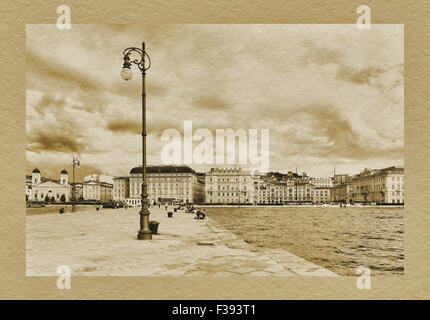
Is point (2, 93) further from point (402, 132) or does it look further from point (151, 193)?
point (151, 193)

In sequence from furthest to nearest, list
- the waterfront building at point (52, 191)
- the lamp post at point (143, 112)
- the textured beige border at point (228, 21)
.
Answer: the waterfront building at point (52, 191) → the lamp post at point (143, 112) → the textured beige border at point (228, 21)

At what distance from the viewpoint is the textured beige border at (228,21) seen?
482 centimetres

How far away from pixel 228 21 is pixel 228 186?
224 feet

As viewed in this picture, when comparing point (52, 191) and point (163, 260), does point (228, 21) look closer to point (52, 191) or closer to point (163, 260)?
point (163, 260)

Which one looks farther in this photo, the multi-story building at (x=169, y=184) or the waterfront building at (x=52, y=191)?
the multi-story building at (x=169, y=184)

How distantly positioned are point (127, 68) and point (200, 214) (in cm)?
1517

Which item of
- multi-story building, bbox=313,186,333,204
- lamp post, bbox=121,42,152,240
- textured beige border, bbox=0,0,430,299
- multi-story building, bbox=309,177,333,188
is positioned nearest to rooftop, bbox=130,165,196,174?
multi-story building, bbox=309,177,333,188

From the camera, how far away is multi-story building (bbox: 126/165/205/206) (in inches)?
2975

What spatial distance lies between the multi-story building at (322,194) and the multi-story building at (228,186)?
114ft

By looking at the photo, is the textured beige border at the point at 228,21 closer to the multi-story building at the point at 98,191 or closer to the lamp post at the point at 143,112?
the lamp post at the point at 143,112

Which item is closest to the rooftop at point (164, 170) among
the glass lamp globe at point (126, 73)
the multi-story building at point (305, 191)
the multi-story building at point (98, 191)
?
the multi-story building at point (98, 191)

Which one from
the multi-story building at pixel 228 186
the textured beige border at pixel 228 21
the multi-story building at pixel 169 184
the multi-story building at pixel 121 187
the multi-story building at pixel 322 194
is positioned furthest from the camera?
the multi-story building at pixel 322 194

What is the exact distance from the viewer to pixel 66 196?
252 feet

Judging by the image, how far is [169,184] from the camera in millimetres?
77250
